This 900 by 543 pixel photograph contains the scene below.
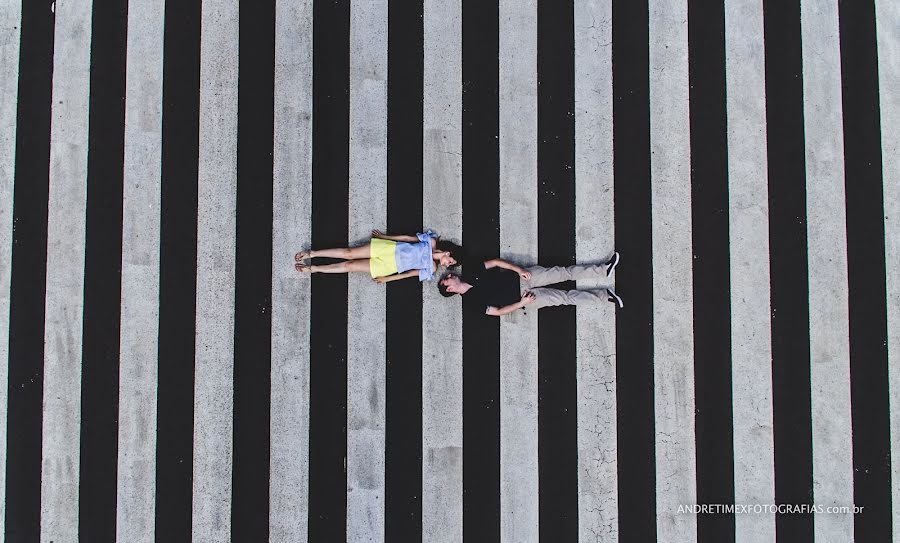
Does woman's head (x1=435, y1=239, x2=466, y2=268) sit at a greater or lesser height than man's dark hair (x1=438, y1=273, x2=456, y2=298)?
greater

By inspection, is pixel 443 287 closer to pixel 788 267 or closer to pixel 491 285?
pixel 491 285

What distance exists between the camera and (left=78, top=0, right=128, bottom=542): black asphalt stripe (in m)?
5.60

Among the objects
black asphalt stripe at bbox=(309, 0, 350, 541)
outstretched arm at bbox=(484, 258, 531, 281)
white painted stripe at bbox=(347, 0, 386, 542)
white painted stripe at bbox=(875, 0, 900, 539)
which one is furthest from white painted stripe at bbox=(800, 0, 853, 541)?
black asphalt stripe at bbox=(309, 0, 350, 541)

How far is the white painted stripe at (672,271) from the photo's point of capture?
571 cm

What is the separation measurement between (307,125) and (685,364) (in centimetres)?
445

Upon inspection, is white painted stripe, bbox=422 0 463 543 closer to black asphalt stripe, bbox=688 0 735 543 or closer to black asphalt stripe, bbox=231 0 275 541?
black asphalt stripe, bbox=231 0 275 541

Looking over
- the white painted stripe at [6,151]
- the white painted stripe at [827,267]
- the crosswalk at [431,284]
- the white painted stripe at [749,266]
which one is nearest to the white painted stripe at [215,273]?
the crosswalk at [431,284]

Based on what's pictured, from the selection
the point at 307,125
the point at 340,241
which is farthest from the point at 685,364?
the point at 307,125

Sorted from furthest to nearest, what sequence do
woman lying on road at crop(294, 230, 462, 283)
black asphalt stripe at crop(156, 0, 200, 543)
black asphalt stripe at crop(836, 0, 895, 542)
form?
black asphalt stripe at crop(836, 0, 895, 542) → black asphalt stripe at crop(156, 0, 200, 543) → woman lying on road at crop(294, 230, 462, 283)

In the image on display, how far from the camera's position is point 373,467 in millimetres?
5680

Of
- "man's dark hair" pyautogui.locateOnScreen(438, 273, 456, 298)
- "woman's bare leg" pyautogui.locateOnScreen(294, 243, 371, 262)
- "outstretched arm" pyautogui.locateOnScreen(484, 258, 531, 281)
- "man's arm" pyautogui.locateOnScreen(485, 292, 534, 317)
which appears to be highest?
"woman's bare leg" pyautogui.locateOnScreen(294, 243, 371, 262)

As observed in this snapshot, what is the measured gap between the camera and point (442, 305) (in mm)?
5758

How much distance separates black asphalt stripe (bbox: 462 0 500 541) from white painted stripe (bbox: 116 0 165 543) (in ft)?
9.99

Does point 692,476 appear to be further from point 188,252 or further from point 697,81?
point 188,252
